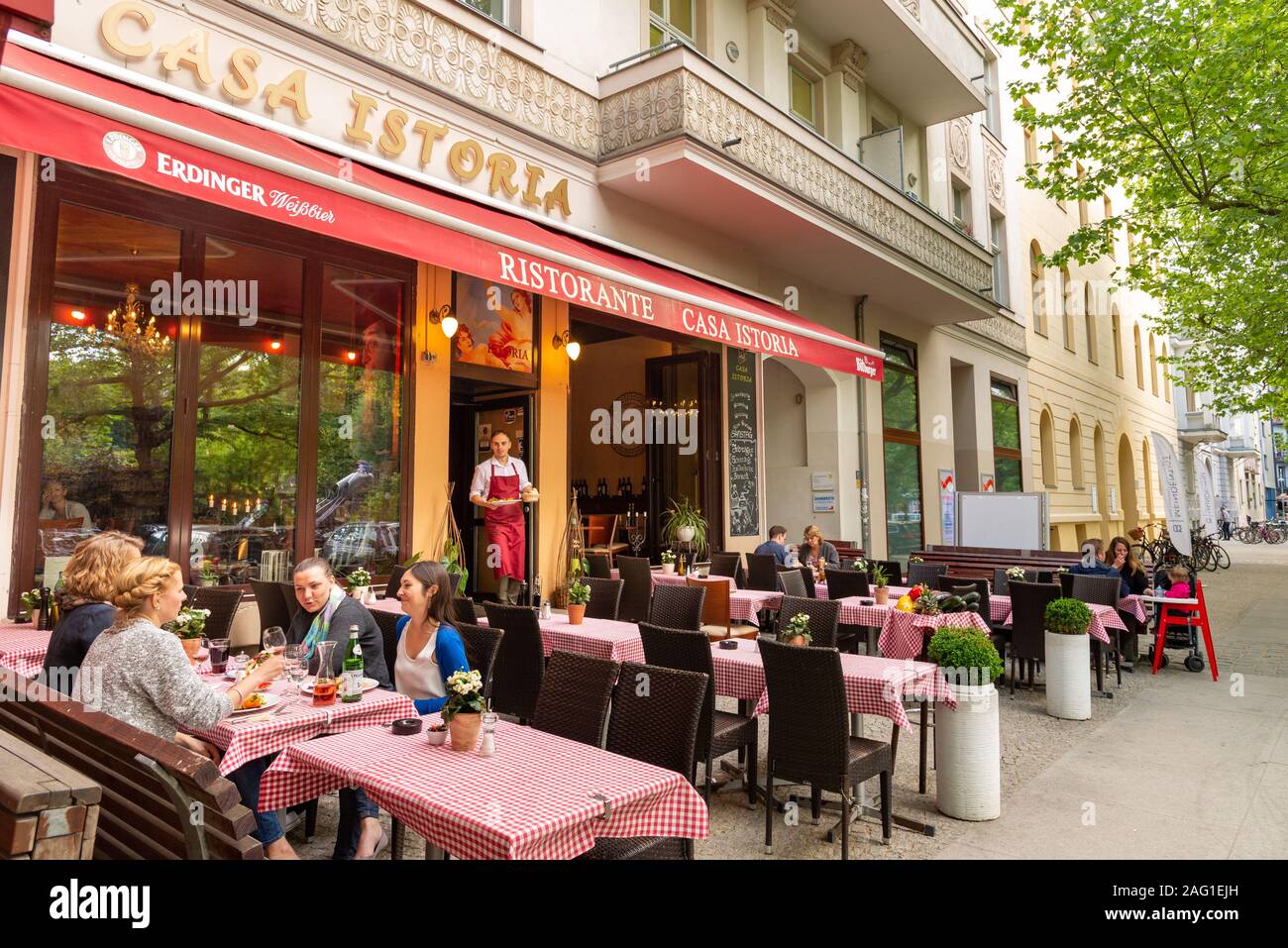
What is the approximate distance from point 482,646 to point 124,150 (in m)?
3.25

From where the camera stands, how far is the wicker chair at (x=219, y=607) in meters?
5.25

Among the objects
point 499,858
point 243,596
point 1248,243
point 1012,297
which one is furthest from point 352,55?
point 1012,297

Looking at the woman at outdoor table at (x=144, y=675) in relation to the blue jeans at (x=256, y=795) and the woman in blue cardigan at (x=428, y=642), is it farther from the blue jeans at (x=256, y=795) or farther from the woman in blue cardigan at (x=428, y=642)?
the woman in blue cardigan at (x=428, y=642)

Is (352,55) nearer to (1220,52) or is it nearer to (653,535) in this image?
(653,535)

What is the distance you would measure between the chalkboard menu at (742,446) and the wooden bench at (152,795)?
383 inches

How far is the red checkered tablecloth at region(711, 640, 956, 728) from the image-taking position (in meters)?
4.03

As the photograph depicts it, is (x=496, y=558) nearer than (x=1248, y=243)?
Yes

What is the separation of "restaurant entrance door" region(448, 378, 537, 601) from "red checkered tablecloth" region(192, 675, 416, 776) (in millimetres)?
5558

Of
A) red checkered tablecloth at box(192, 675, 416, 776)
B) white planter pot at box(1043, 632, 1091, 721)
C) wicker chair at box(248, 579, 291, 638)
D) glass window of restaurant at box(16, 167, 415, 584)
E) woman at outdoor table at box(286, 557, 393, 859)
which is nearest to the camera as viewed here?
red checkered tablecloth at box(192, 675, 416, 776)

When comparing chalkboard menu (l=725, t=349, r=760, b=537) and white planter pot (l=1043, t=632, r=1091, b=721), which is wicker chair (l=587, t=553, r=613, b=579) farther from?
white planter pot (l=1043, t=632, r=1091, b=721)

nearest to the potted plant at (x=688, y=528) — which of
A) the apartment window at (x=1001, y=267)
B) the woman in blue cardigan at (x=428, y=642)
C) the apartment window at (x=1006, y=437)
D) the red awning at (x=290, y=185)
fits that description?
the red awning at (x=290, y=185)

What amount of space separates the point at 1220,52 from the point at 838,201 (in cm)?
546

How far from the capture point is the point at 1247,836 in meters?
3.91

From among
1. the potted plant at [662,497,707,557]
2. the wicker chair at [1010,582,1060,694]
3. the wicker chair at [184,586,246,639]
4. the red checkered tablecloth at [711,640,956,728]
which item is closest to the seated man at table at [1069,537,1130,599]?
the wicker chair at [1010,582,1060,694]
